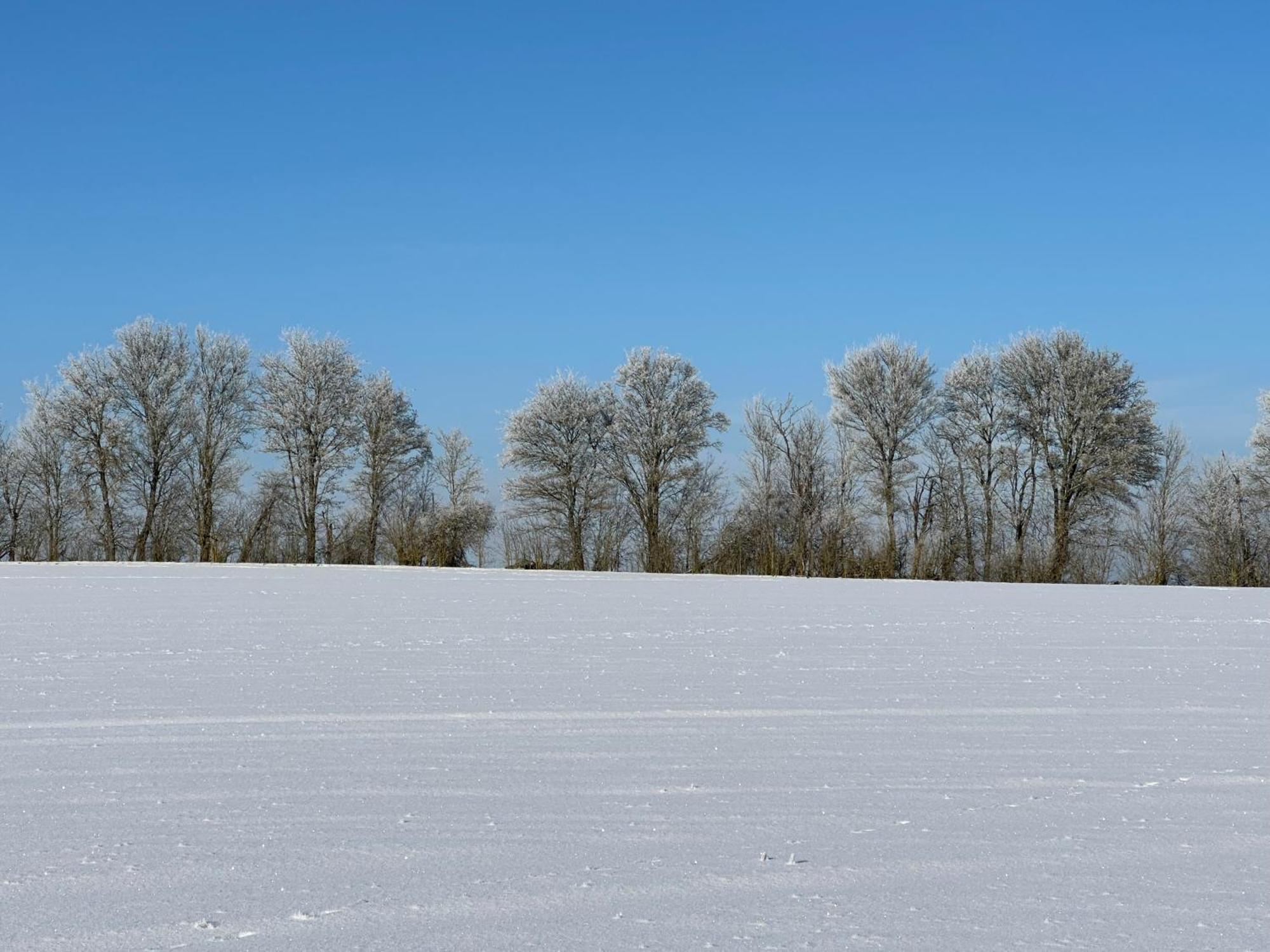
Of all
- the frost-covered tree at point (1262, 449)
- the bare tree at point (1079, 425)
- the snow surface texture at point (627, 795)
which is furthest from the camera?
the frost-covered tree at point (1262, 449)

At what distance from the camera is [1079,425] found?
29453 mm

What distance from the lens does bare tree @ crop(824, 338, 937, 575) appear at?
30.6 m

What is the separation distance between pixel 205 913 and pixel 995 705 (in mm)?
3486

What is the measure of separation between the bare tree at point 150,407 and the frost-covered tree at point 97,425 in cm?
19

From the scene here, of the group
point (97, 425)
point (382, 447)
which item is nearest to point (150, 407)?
point (97, 425)

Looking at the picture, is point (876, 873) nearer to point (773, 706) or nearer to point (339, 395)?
point (773, 706)

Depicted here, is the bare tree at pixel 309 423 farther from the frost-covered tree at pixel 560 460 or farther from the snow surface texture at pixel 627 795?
the snow surface texture at pixel 627 795

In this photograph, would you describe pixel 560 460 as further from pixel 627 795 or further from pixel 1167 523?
pixel 627 795

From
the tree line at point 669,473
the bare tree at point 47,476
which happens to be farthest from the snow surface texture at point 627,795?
the bare tree at point 47,476

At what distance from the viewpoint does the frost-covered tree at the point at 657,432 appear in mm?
32594

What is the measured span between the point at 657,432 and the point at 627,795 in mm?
29912

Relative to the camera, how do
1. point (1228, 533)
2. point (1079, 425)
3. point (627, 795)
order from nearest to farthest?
1. point (627, 795)
2. point (1079, 425)
3. point (1228, 533)

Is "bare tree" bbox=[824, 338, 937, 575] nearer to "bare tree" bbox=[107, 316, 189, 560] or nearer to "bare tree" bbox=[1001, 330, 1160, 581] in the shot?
"bare tree" bbox=[1001, 330, 1160, 581]

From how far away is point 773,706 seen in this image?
15.1 feet
